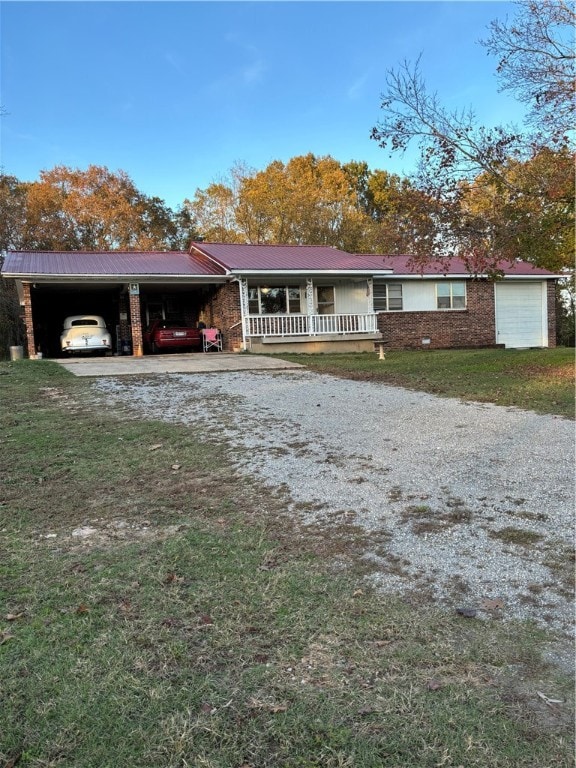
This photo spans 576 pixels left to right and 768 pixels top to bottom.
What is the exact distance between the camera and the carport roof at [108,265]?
1781 cm

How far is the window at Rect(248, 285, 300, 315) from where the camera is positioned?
20.9 metres

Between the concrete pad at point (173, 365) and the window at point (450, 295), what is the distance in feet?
33.2

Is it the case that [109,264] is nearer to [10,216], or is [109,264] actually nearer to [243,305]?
[243,305]

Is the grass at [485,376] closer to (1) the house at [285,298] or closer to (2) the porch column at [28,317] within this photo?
(1) the house at [285,298]

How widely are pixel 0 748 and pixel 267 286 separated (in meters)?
19.7

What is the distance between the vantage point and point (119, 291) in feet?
71.9

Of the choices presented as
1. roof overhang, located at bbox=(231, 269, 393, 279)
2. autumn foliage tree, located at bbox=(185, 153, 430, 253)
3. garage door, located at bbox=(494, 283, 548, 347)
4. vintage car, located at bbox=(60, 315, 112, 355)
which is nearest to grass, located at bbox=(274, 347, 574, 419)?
roof overhang, located at bbox=(231, 269, 393, 279)

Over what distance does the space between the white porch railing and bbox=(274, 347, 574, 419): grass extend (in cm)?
353

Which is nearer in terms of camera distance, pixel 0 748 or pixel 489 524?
pixel 0 748

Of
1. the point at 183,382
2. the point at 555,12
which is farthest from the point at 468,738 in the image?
the point at 555,12

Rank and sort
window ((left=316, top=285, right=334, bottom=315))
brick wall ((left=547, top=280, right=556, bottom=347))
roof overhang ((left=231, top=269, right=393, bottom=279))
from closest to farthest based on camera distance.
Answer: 1. roof overhang ((left=231, top=269, right=393, bottom=279))
2. window ((left=316, top=285, right=334, bottom=315))
3. brick wall ((left=547, top=280, right=556, bottom=347))

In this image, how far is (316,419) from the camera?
7.65 m

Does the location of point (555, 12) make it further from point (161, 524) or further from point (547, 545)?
point (161, 524)

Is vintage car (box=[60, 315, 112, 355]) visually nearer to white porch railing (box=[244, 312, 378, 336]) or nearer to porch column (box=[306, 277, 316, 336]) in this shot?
white porch railing (box=[244, 312, 378, 336])
